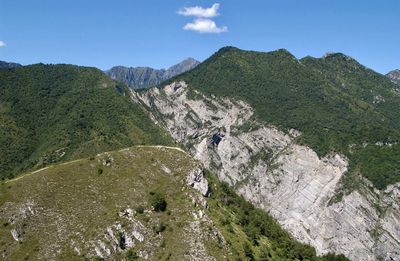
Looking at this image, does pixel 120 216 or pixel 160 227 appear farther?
pixel 120 216

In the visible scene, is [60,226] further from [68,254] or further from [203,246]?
[203,246]

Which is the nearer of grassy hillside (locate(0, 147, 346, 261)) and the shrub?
grassy hillside (locate(0, 147, 346, 261))

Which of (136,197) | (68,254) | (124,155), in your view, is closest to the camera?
(68,254)

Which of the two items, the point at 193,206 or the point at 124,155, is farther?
the point at 124,155

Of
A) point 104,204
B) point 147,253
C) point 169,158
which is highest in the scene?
point 169,158

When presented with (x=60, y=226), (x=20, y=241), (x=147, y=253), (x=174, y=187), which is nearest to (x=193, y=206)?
(x=174, y=187)

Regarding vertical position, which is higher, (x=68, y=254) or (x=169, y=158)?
(x=169, y=158)

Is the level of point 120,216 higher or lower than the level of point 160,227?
higher

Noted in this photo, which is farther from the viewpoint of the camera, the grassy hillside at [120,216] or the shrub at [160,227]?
the shrub at [160,227]
